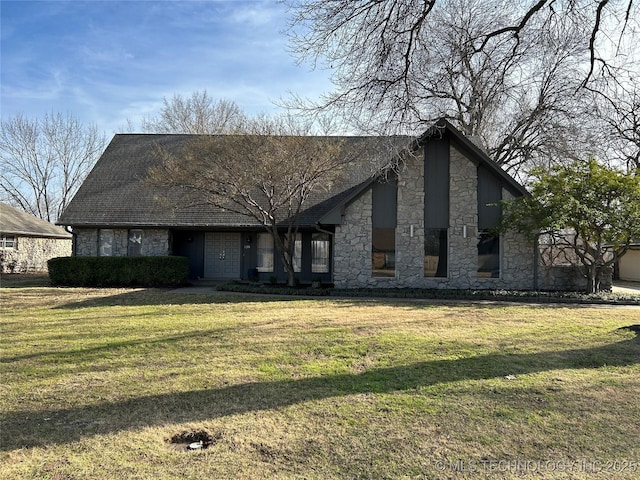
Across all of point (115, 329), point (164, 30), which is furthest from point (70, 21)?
point (115, 329)

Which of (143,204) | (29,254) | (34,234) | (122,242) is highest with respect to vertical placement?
(143,204)

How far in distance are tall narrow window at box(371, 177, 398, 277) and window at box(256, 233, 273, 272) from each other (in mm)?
4713

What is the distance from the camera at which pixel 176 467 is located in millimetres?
3281

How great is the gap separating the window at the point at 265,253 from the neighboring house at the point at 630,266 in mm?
18573

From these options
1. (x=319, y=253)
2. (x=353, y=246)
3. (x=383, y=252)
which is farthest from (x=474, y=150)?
(x=319, y=253)

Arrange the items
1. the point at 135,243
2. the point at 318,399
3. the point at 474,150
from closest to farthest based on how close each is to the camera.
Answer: the point at 318,399, the point at 474,150, the point at 135,243

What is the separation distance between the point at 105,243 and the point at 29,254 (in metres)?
9.89

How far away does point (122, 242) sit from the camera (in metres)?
18.1

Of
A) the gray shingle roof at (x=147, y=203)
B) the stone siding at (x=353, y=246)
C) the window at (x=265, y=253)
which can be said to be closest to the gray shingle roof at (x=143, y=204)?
the gray shingle roof at (x=147, y=203)

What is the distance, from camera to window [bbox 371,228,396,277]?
15.5 meters

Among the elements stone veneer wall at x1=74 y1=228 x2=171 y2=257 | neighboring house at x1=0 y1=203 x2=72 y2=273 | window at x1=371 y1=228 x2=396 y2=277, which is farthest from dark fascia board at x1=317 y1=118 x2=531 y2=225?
neighboring house at x1=0 y1=203 x2=72 y2=273

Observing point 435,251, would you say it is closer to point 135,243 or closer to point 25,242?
point 135,243

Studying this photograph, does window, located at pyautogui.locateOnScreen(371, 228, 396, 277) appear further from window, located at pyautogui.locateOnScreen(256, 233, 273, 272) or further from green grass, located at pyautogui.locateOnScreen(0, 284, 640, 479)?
green grass, located at pyautogui.locateOnScreen(0, 284, 640, 479)

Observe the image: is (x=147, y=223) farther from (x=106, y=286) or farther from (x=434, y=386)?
(x=434, y=386)
